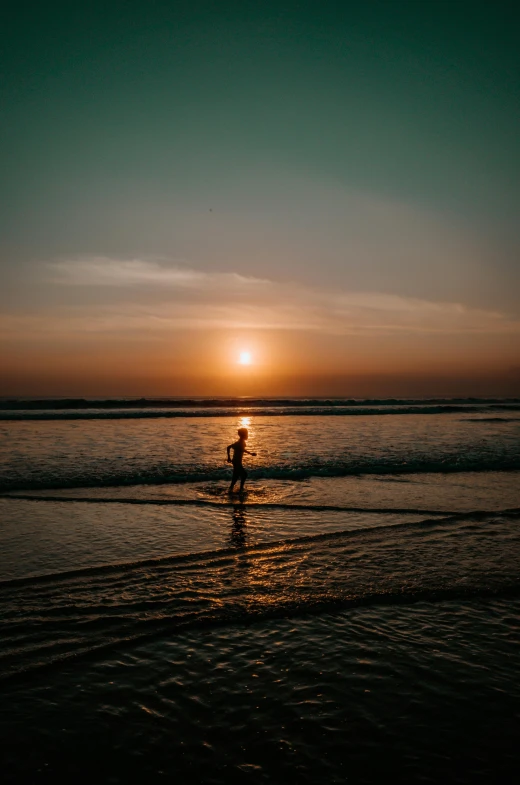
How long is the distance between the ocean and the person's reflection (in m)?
0.06

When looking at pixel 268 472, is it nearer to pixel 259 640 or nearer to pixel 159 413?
pixel 259 640

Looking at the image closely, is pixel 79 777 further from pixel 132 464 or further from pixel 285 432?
pixel 285 432

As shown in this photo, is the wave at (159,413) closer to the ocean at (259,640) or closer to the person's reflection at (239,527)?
the ocean at (259,640)


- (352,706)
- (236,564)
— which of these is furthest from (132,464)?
(352,706)

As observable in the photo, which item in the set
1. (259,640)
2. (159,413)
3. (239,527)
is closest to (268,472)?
(239,527)

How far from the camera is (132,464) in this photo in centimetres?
2123

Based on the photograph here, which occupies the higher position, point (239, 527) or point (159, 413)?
point (159, 413)

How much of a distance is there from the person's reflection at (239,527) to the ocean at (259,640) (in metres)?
0.06

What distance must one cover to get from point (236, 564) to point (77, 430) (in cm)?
3006

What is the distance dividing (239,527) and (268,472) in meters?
8.67

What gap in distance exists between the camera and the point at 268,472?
20.1m

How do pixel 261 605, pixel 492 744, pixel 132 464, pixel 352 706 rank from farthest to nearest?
pixel 132 464 → pixel 261 605 → pixel 352 706 → pixel 492 744

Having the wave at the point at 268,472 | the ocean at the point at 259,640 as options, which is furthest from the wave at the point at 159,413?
the ocean at the point at 259,640

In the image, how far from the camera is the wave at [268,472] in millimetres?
17203
